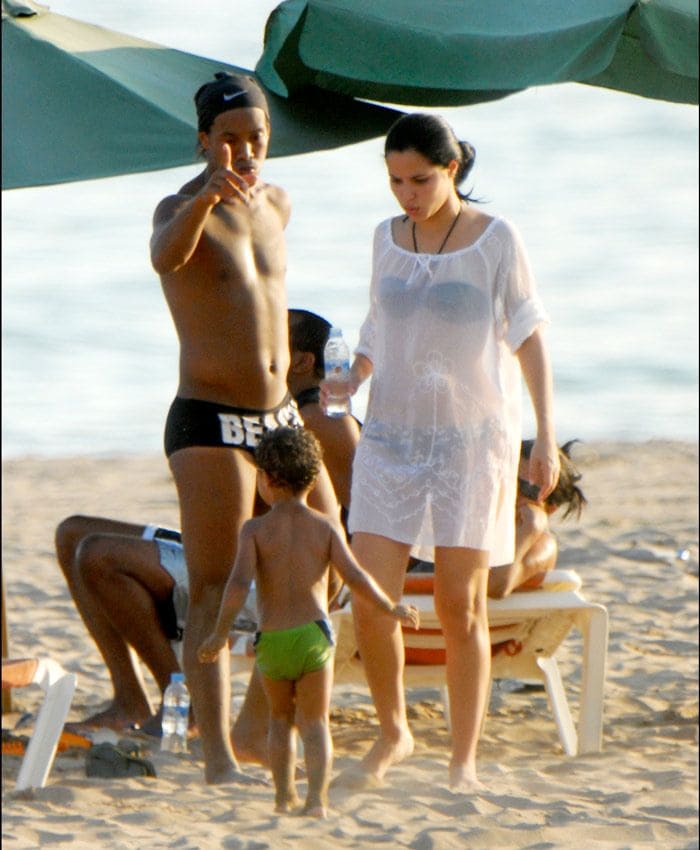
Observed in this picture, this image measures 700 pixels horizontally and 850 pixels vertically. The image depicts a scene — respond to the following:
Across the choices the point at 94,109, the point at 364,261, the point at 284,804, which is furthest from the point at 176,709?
the point at 364,261

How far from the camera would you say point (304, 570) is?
3930 mm

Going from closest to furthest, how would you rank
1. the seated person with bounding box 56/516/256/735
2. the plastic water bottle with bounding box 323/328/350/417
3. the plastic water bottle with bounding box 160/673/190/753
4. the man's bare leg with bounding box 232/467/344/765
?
the plastic water bottle with bounding box 323/328/350/417, the man's bare leg with bounding box 232/467/344/765, the plastic water bottle with bounding box 160/673/190/753, the seated person with bounding box 56/516/256/735

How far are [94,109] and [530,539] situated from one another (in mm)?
1837

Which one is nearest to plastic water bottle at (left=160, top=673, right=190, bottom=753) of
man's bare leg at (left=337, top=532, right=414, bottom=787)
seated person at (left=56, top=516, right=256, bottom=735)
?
seated person at (left=56, top=516, right=256, bottom=735)

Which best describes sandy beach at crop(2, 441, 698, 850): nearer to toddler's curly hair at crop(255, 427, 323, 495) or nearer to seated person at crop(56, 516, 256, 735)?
seated person at crop(56, 516, 256, 735)

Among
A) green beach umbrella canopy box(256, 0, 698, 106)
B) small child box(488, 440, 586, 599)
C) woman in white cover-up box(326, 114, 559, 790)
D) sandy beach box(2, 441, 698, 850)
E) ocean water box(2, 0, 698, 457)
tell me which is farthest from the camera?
ocean water box(2, 0, 698, 457)

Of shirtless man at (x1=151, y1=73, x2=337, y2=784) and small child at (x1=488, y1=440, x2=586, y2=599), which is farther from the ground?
shirtless man at (x1=151, y1=73, x2=337, y2=784)

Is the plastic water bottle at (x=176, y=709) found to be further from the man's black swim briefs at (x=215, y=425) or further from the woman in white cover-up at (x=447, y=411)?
the man's black swim briefs at (x=215, y=425)

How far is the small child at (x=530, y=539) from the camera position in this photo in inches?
194

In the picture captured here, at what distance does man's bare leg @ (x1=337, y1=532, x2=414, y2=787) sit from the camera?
14.1 ft

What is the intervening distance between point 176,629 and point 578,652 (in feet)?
6.66

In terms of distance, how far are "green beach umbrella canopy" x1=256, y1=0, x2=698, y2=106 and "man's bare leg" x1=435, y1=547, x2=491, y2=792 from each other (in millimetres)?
1339

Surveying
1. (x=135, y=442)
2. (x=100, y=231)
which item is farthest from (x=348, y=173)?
(x=135, y=442)

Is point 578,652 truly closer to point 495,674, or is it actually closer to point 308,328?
point 495,674
